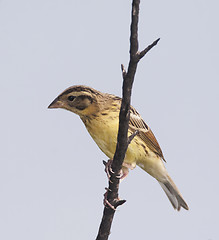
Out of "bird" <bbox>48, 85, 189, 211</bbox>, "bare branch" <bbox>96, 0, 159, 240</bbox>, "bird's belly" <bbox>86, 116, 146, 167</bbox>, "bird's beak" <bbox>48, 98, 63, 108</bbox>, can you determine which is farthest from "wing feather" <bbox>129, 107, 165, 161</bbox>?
"bare branch" <bbox>96, 0, 159, 240</bbox>

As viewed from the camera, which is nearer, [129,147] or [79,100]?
[79,100]

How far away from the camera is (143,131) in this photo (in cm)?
713

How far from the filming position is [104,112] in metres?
6.55

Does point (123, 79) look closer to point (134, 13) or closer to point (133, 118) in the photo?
point (134, 13)

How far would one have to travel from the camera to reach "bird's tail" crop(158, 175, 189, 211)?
26.1ft

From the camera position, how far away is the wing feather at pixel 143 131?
6980 mm

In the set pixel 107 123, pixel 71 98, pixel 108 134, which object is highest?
pixel 71 98

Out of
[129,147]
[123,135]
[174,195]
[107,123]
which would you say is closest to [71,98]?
[107,123]

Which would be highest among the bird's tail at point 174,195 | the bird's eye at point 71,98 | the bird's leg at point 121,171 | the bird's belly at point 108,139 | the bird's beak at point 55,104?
the bird's eye at point 71,98

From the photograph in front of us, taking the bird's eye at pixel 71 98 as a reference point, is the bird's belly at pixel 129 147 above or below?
below

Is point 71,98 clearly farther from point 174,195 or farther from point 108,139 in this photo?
point 174,195

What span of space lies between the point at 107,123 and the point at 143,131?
0.91m

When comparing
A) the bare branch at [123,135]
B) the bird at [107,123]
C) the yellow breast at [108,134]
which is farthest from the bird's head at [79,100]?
the bare branch at [123,135]

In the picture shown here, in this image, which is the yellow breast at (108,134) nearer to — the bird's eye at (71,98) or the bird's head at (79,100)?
the bird's head at (79,100)
